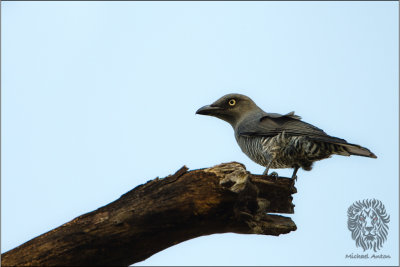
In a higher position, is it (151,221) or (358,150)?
(358,150)

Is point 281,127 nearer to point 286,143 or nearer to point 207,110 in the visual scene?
point 286,143

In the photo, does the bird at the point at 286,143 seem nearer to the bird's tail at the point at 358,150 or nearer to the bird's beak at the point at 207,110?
the bird's tail at the point at 358,150

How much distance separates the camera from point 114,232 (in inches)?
160

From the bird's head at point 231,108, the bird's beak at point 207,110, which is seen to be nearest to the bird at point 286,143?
the bird's head at point 231,108

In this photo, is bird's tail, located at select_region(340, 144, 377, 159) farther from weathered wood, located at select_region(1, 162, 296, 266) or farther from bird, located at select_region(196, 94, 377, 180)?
weathered wood, located at select_region(1, 162, 296, 266)

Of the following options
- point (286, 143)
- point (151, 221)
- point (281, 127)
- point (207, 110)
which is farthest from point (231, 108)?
point (151, 221)

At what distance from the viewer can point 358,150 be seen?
18.8ft

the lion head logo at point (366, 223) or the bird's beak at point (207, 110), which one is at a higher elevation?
the bird's beak at point (207, 110)

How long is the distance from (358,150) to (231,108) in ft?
8.32

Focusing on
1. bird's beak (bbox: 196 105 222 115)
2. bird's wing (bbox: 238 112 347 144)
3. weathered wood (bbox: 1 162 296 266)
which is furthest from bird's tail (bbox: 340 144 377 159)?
bird's beak (bbox: 196 105 222 115)

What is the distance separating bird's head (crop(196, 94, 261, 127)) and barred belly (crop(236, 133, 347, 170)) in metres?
1.08

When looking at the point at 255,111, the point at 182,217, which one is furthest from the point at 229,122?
the point at 182,217

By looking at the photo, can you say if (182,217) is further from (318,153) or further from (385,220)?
(385,220)

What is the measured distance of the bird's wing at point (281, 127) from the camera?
604cm
